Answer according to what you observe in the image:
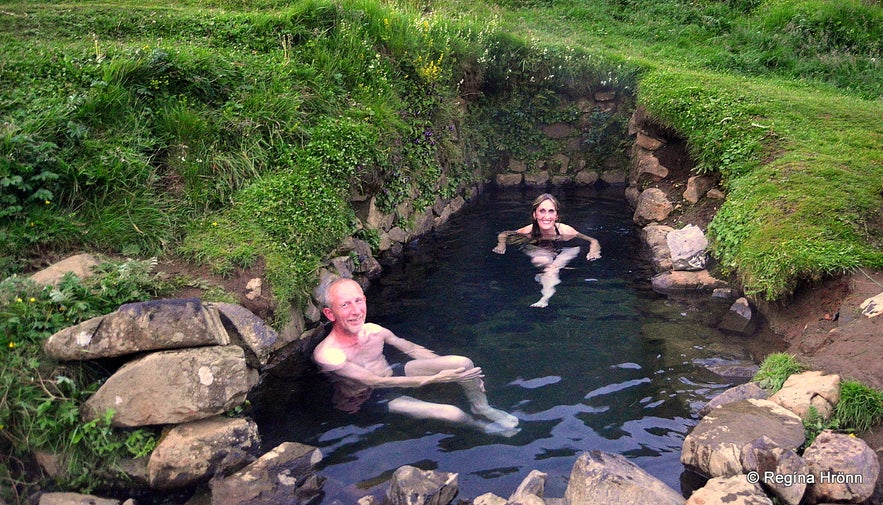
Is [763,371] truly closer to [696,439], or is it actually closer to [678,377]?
[678,377]

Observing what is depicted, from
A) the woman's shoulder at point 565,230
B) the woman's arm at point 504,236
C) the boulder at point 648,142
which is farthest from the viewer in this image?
the boulder at point 648,142

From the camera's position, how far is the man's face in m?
6.07

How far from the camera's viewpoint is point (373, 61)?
A: 9250 mm

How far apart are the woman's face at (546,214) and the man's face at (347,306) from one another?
12.6ft

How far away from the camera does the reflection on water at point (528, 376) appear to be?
4.83m

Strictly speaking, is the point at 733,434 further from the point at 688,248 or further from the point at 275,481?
the point at 688,248

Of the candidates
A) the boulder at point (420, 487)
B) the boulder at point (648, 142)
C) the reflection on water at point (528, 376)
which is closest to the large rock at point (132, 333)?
the reflection on water at point (528, 376)

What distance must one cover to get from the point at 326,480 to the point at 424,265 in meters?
4.54

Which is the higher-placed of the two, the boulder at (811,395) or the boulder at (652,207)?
the boulder at (811,395)

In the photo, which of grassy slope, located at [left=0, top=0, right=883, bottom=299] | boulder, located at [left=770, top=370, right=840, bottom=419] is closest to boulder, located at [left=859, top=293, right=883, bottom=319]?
grassy slope, located at [left=0, top=0, right=883, bottom=299]

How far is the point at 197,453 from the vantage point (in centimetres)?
450

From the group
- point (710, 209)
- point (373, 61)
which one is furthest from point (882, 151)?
point (373, 61)

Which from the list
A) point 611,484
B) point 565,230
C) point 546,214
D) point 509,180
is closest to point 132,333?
point 611,484

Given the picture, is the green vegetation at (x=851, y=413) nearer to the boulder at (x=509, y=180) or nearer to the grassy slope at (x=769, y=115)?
the grassy slope at (x=769, y=115)
